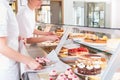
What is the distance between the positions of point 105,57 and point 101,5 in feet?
17.9

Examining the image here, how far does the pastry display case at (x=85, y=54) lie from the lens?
1659 millimetres

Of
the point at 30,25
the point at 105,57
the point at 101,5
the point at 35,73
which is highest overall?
the point at 101,5

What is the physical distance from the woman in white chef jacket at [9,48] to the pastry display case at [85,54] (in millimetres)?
147

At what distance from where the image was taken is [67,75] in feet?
5.82

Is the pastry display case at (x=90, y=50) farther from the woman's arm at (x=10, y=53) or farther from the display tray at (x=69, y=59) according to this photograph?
the woman's arm at (x=10, y=53)

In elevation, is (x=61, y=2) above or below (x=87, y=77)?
above

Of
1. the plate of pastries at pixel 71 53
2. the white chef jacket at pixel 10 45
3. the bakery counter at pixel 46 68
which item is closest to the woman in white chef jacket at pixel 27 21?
the plate of pastries at pixel 71 53

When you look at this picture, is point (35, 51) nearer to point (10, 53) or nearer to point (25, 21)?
point (25, 21)

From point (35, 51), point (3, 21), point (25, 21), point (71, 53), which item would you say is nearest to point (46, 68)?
point (71, 53)

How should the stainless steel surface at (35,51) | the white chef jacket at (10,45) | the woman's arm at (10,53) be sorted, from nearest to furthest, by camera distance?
the woman's arm at (10,53)
the white chef jacket at (10,45)
the stainless steel surface at (35,51)

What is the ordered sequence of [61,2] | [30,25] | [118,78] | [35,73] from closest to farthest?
[118,78], [35,73], [30,25], [61,2]

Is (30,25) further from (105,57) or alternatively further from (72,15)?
(72,15)

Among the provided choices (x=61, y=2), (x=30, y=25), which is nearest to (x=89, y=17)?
(x=61, y=2)

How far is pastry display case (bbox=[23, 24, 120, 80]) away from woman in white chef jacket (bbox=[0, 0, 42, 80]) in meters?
Result: 0.15
